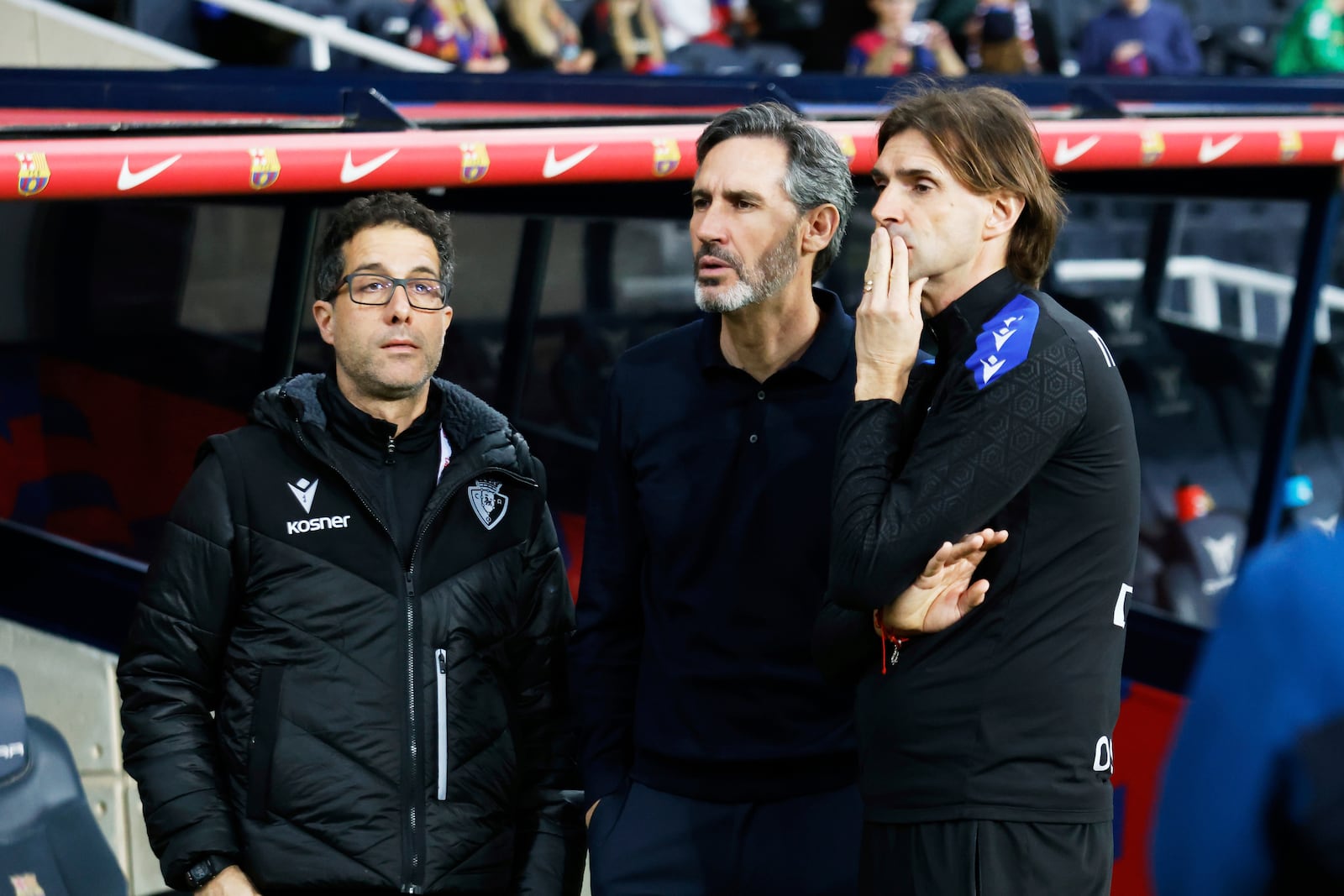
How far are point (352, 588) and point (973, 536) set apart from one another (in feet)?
2.87

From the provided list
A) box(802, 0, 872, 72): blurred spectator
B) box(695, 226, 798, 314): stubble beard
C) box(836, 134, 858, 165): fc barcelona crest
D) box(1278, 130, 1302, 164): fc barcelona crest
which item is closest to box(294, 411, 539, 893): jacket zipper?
box(695, 226, 798, 314): stubble beard

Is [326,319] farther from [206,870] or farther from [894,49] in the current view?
[894,49]

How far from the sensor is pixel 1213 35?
10.8 m

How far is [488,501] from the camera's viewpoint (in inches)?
103

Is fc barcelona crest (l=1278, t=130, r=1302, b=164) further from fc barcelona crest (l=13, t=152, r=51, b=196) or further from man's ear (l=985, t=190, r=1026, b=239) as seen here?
fc barcelona crest (l=13, t=152, r=51, b=196)

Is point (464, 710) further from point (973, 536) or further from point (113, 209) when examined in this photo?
point (113, 209)

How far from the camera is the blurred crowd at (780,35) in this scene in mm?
7289

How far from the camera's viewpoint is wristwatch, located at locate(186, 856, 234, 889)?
7.79ft

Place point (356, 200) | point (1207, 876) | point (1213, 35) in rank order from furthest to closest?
point (1213, 35) < point (356, 200) < point (1207, 876)

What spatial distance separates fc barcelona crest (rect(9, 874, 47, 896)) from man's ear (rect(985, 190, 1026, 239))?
6.47 ft

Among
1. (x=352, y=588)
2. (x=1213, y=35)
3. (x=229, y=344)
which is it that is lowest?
(x=352, y=588)

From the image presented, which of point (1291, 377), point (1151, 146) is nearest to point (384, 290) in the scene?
point (1151, 146)

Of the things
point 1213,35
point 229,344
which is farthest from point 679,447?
point 1213,35

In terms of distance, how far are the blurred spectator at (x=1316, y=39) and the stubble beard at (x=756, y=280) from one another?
582 cm
